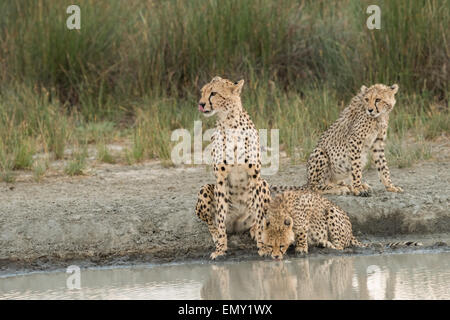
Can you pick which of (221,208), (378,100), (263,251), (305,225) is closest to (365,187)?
(378,100)

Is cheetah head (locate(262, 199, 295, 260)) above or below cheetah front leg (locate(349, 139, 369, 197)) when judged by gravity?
below

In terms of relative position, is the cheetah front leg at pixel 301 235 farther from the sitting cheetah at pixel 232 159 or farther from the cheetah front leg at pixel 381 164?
the cheetah front leg at pixel 381 164

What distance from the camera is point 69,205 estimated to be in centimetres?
734

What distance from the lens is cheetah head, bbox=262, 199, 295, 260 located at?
6234 millimetres

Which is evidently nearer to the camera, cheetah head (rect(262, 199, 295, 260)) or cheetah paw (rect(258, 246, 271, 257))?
cheetah head (rect(262, 199, 295, 260))

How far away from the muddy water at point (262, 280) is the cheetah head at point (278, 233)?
0.10 meters

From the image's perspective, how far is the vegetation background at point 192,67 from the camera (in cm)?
959

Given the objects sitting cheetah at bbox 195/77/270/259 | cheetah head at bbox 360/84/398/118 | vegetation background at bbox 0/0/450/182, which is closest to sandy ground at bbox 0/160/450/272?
sitting cheetah at bbox 195/77/270/259

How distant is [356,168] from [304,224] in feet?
3.57

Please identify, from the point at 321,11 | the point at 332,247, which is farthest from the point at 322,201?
the point at 321,11

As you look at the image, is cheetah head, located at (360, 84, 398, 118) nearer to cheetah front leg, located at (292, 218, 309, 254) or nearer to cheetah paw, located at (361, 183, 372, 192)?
cheetah paw, located at (361, 183, 372, 192)

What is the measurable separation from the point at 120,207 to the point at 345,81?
13.8 ft

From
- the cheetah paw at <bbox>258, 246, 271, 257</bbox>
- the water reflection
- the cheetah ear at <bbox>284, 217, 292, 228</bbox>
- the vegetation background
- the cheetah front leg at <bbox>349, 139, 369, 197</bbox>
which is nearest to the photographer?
the water reflection
